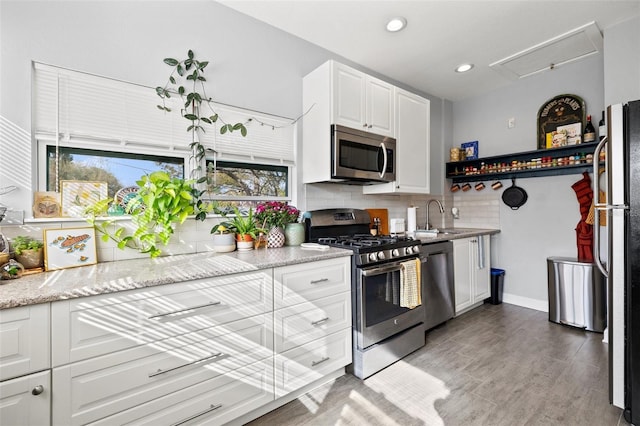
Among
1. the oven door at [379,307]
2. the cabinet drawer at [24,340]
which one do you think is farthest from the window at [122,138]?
the oven door at [379,307]

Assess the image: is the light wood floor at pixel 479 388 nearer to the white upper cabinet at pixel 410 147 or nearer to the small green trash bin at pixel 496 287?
the small green trash bin at pixel 496 287

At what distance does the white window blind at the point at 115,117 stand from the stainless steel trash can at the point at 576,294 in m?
3.31

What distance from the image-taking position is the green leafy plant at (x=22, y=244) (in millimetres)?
1455

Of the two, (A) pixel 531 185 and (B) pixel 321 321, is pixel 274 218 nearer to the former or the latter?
(B) pixel 321 321

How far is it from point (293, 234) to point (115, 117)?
1.44 m

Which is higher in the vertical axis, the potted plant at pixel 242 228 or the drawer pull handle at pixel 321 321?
the potted plant at pixel 242 228

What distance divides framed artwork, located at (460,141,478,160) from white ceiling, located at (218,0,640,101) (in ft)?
3.56

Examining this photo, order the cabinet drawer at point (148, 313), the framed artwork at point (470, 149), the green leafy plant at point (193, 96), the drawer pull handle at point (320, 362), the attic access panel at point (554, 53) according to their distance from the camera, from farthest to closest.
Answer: the framed artwork at point (470, 149) < the attic access panel at point (554, 53) < the green leafy plant at point (193, 96) < the drawer pull handle at point (320, 362) < the cabinet drawer at point (148, 313)

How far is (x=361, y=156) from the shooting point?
8.64 feet

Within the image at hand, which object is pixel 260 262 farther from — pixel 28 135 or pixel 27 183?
pixel 28 135

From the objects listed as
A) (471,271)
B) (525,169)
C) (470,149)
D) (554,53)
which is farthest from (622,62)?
(471,271)

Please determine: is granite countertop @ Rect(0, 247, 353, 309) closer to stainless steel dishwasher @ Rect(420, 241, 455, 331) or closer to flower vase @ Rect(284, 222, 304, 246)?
flower vase @ Rect(284, 222, 304, 246)

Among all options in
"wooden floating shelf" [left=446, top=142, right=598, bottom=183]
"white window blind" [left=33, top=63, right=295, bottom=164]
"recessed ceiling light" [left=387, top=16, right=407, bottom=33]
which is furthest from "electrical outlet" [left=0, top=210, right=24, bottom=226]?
"wooden floating shelf" [left=446, top=142, right=598, bottom=183]

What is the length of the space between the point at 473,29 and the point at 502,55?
0.68 metres
